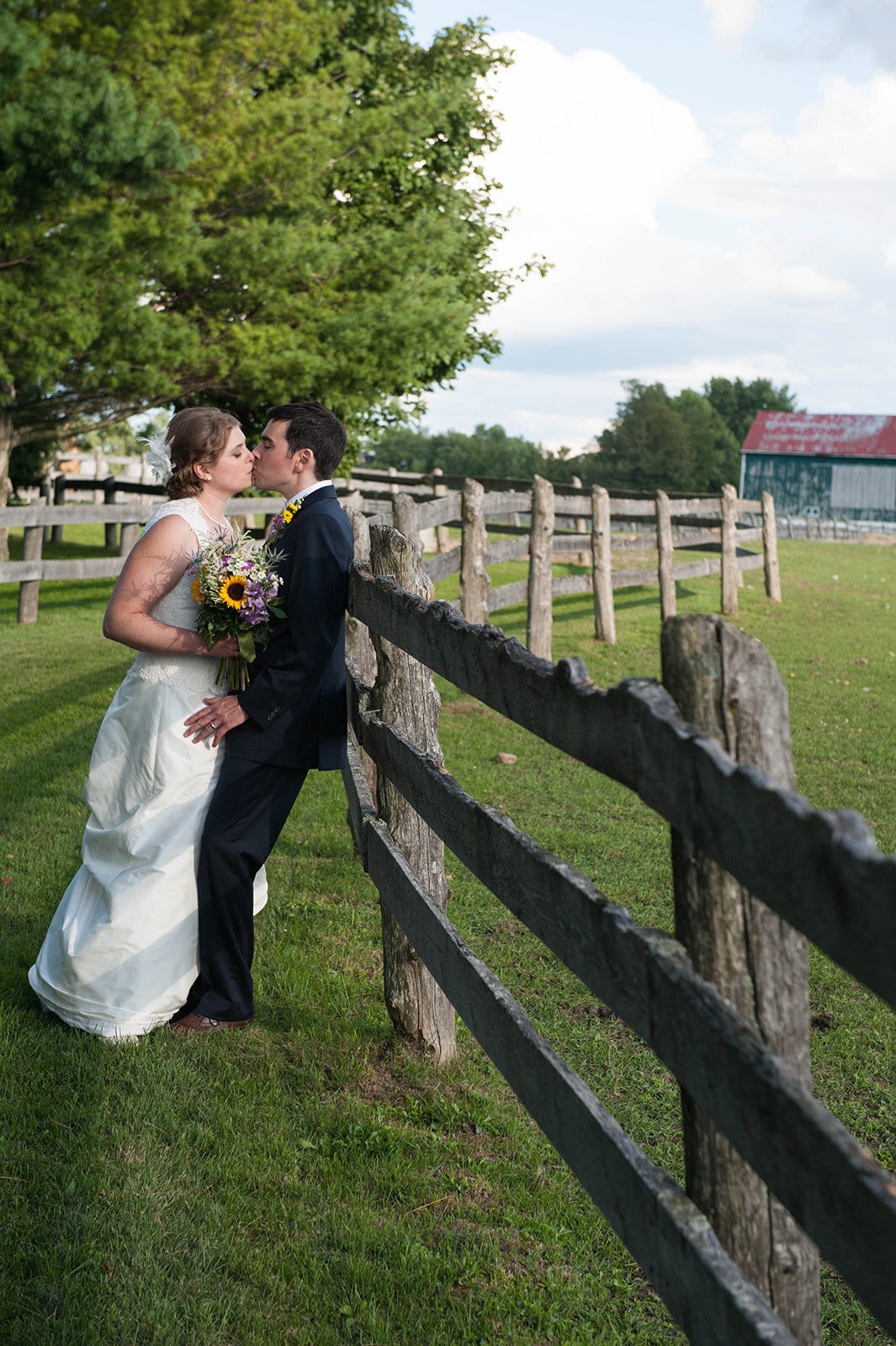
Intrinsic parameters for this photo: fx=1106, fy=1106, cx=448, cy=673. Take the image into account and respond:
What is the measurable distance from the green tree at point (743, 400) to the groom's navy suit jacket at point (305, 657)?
300ft

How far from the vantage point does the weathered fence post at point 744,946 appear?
1.61 m

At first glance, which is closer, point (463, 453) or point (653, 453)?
point (653, 453)

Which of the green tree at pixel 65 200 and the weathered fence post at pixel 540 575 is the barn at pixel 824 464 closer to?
the green tree at pixel 65 200

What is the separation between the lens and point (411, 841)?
146 inches

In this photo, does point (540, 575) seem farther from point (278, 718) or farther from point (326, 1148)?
point (326, 1148)

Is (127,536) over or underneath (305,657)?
over

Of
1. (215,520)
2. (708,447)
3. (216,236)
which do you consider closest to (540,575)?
(215,520)

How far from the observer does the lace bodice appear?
13.1ft

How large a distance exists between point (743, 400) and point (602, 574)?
8583cm

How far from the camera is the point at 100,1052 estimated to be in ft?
12.2

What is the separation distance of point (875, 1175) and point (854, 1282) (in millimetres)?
155

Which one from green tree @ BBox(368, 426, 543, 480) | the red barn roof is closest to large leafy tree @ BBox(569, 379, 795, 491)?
green tree @ BBox(368, 426, 543, 480)

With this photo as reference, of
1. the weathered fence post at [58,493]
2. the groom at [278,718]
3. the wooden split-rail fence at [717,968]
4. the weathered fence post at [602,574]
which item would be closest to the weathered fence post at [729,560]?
the weathered fence post at [602,574]

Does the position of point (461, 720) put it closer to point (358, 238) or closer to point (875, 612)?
point (875, 612)
